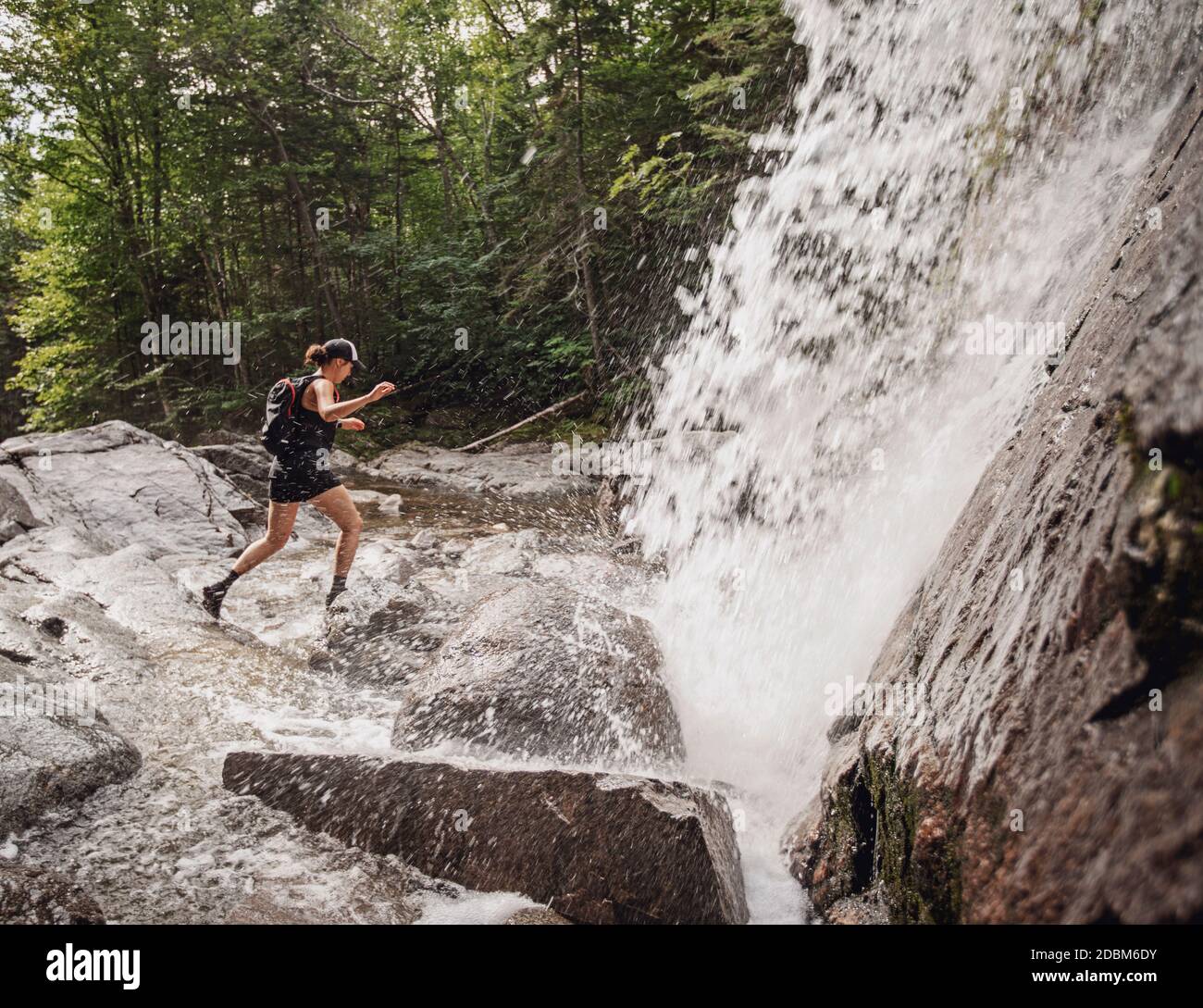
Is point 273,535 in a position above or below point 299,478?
below

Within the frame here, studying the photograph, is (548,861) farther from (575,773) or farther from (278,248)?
(278,248)

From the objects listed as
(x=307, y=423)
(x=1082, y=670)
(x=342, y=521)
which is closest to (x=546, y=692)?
(x=1082, y=670)

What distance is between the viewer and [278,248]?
28.3 m

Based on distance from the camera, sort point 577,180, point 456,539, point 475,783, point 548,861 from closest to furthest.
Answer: point 548,861
point 475,783
point 456,539
point 577,180

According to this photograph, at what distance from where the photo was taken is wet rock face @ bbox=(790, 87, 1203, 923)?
1667mm

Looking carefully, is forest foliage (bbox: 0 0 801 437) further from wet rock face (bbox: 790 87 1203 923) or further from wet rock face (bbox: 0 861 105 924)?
wet rock face (bbox: 0 861 105 924)

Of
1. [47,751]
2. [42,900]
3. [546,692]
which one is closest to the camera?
[42,900]

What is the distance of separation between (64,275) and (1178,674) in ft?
105

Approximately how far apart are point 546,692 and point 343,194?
29.8 meters

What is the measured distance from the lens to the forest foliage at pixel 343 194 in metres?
19.9

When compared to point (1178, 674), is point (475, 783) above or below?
below

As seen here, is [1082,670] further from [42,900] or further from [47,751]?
[47,751]

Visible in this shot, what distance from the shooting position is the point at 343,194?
28.8 m

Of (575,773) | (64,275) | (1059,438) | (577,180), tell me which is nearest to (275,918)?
(575,773)
